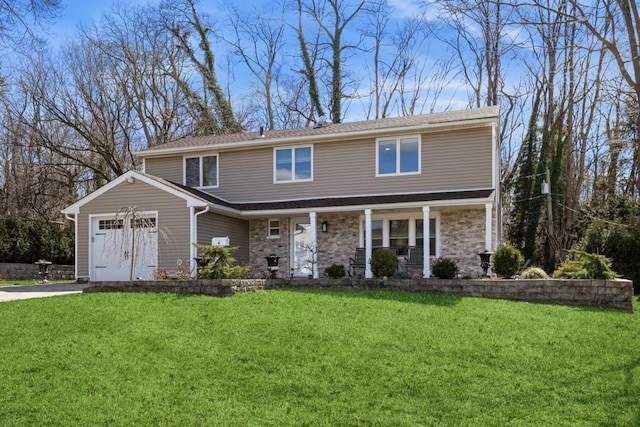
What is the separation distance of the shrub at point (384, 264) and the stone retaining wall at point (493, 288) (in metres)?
0.48

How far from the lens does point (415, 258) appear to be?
1582cm

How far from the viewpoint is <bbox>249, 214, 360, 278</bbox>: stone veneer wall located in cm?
1733

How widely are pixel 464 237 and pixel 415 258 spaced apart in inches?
59.7

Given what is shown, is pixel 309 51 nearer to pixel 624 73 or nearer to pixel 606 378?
pixel 624 73

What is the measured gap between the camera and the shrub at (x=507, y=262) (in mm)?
12945

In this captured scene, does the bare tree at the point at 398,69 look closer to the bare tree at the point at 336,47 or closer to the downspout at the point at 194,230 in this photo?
the bare tree at the point at 336,47

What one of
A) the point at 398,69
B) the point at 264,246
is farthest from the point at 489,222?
the point at 398,69

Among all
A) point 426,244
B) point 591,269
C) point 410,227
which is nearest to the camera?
point 591,269

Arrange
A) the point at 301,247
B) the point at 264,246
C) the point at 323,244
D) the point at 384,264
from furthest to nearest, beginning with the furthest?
the point at 264,246
the point at 301,247
the point at 323,244
the point at 384,264

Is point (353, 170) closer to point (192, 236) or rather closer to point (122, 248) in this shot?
point (192, 236)

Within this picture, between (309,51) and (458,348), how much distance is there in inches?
1095

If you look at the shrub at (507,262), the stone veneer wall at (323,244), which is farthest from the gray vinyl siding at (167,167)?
the shrub at (507,262)

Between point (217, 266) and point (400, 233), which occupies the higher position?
point (400, 233)

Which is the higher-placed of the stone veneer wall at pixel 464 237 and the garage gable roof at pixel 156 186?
the garage gable roof at pixel 156 186
